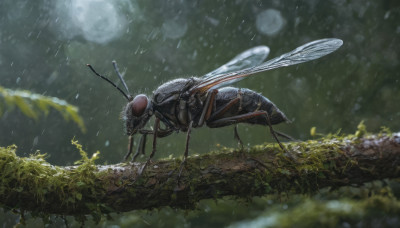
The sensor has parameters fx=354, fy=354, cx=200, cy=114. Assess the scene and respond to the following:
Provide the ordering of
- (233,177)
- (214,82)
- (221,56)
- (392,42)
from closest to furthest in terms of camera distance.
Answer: (233,177), (214,82), (392,42), (221,56)

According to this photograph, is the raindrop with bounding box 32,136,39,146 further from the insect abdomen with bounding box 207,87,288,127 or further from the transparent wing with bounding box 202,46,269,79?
the insect abdomen with bounding box 207,87,288,127

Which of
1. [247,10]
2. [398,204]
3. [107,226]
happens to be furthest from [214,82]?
[247,10]

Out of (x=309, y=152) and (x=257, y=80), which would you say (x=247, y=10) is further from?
(x=309, y=152)

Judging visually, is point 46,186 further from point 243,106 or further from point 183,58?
point 183,58

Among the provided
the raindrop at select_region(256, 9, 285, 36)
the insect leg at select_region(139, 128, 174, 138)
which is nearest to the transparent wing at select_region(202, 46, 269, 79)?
the insect leg at select_region(139, 128, 174, 138)

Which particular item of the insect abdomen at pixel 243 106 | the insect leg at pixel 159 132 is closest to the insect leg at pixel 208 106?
the insect abdomen at pixel 243 106

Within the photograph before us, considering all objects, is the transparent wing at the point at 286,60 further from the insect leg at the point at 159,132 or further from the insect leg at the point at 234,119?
the insect leg at the point at 159,132

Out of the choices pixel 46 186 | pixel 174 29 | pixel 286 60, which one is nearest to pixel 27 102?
pixel 46 186
